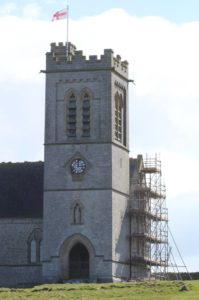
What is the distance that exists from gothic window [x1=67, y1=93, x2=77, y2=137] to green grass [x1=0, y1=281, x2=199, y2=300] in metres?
13.7

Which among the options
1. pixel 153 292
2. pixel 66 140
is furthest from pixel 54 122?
pixel 153 292

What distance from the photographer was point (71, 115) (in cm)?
9931

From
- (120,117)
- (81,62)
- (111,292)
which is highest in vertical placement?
(81,62)

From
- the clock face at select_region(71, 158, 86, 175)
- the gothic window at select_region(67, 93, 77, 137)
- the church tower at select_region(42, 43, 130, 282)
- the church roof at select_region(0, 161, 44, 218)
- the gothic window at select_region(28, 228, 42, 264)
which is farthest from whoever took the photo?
the church roof at select_region(0, 161, 44, 218)

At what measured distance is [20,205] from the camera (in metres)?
103

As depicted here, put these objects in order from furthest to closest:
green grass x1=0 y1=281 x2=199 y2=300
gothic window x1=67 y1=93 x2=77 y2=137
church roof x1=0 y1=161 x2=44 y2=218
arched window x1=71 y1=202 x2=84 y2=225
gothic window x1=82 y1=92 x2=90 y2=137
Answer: church roof x1=0 y1=161 x2=44 y2=218
gothic window x1=67 y1=93 x2=77 y2=137
gothic window x1=82 y1=92 x2=90 y2=137
arched window x1=71 y1=202 x2=84 y2=225
green grass x1=0 y1=281 x2=199 y2=300

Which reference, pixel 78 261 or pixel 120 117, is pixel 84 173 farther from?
pixel 78 261

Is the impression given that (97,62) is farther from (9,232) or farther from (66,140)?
(9,232)

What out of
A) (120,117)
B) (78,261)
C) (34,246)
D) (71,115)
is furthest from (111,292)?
(120,117)

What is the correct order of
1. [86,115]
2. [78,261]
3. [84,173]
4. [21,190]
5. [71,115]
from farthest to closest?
[21,190]
[71,115]
[86,115]
[78,261]
[84,173]

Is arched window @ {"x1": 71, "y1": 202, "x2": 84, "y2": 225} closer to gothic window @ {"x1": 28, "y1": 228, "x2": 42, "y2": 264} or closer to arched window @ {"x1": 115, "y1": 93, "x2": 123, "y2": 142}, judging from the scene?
gothic window @ {"x1": 28, "y1": 228, "x2": 42, "y2": 264}

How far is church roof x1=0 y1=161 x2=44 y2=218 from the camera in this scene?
10238 centimetres

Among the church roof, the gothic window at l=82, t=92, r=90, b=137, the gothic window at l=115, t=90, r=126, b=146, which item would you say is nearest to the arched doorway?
the church roof

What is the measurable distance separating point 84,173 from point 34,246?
7.83 metres
